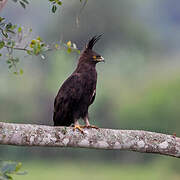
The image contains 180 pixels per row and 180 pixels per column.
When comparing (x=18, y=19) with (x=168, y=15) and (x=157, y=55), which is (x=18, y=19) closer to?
(x=157, y=55)

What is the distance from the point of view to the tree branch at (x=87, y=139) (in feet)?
18.8

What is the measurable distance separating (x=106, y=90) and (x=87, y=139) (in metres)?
47.1

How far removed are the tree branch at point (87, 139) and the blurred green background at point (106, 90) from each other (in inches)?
1103

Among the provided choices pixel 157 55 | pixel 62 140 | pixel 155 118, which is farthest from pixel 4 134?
pixel 157 55

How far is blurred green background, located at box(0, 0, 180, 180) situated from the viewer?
43781 millimetres

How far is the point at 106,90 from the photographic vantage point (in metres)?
53.1

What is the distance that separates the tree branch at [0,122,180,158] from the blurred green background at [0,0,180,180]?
28009 mm

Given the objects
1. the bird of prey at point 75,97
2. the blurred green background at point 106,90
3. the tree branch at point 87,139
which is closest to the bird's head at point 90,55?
the bird of prey at point 75,97

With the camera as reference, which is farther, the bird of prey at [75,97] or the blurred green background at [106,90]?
the blurred green background at [106,90]

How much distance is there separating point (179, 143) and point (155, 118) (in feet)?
121

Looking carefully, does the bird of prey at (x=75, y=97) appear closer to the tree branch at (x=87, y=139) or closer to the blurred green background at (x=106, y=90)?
the tree branch at (x=87, y=139)

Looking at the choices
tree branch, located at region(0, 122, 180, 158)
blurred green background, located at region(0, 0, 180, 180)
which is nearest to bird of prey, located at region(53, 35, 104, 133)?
tree branch, located at region(0, 122, 180, 158)

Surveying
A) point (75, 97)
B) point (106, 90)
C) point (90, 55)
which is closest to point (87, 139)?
point (75, 97)

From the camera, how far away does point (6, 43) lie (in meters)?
5.50
